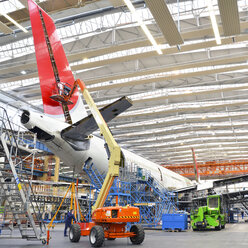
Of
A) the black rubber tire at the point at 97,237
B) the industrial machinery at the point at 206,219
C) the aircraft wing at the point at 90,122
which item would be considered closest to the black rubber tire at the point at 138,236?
the black rubber tire at the point at 97,237

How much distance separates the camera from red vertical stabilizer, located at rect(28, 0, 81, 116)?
37.2 ft

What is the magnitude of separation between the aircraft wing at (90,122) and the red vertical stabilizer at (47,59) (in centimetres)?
130

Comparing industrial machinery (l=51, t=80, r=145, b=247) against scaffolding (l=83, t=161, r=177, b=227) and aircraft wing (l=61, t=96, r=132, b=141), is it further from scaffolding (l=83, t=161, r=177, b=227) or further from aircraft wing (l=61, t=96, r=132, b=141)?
scaffolding (l=83, t=161, r=177, b=227)

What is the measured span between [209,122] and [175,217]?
21074mm

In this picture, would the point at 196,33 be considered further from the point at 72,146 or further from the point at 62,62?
the point at 72,146

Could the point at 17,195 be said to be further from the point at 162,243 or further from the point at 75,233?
the point at 162,243

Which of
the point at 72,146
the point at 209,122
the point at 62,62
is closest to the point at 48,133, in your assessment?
the point at 72,146

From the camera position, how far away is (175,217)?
16344 millimetres

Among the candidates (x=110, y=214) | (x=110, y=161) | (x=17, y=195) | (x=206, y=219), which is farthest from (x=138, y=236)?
(x=206, y=219)

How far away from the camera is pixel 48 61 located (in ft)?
39.0

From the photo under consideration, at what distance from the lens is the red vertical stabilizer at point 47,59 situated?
11.4 meters

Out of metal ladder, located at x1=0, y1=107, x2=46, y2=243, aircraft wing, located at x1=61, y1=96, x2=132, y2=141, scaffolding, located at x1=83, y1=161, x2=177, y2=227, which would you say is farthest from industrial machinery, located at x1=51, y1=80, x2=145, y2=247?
scaffolding, located at x1=83, y1=161, x2=177, y2=227

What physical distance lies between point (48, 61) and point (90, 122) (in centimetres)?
333

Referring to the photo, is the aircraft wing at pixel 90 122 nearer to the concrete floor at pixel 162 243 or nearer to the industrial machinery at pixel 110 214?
the industrial machinery at pixel 110 214
